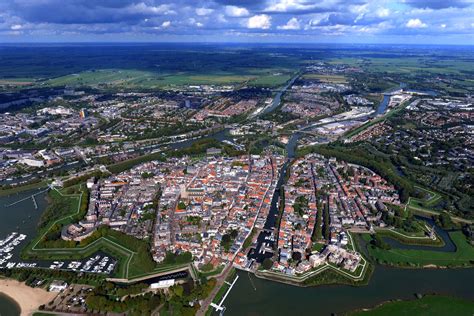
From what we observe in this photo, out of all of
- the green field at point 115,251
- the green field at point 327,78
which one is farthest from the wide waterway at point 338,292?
the green field at point 327,78

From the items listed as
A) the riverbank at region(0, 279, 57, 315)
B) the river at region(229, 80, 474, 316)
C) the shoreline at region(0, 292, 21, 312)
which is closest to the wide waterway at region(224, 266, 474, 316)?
the river at region(229, 80, 474, 316)

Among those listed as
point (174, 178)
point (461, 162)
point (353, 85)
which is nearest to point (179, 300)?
point (174, 178)

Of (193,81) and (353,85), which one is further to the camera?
(193,81)

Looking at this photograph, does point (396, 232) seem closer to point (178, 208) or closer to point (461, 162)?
point (178, 208)

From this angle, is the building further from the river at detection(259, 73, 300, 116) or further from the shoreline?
the river at detection(259, 73, 300, 116)

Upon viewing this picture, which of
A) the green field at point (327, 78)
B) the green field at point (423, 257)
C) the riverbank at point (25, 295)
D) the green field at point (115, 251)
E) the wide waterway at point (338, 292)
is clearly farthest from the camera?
the green field at point (327, 78)

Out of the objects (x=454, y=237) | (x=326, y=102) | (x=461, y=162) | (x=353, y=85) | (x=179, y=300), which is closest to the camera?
(x=179, y=300)

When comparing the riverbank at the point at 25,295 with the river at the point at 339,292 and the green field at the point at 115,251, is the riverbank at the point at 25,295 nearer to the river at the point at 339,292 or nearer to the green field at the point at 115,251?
the green field at the point at 115,251

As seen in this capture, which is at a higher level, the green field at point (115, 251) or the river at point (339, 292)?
the green field at point (115, 251)
